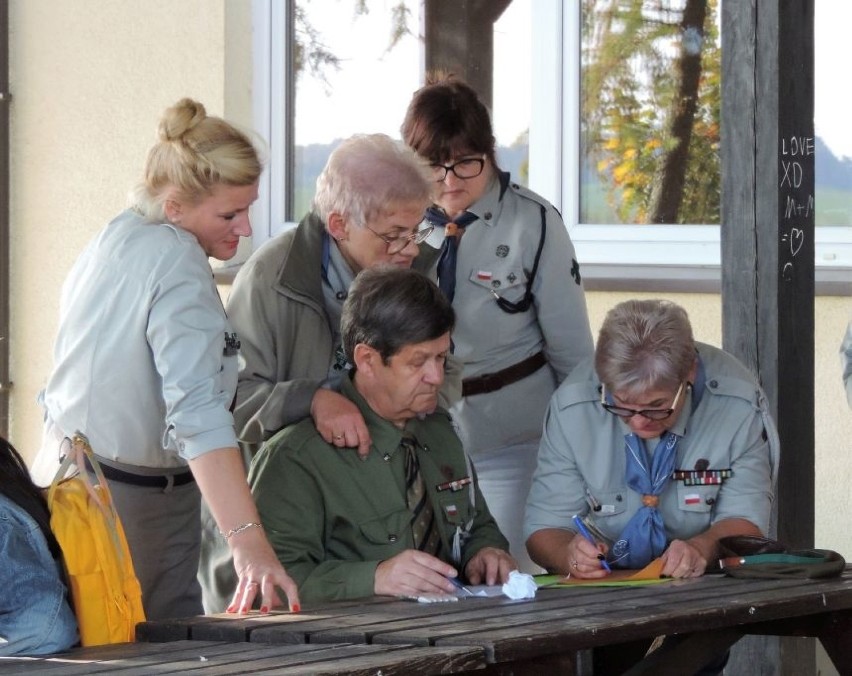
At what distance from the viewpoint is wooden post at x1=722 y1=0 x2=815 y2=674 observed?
376cm

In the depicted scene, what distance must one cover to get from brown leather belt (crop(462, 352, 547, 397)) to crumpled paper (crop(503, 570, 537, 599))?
1026 mm

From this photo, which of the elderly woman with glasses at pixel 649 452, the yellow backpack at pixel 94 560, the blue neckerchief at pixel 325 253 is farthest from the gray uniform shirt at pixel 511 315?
the yellow backpack at pixel 94 560

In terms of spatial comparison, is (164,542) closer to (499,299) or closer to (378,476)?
(378,476)

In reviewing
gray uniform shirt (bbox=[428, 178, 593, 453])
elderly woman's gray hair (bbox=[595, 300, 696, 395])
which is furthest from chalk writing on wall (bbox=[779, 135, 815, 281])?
gray uniform shirt (bbox=[428, 178, 593, 453])

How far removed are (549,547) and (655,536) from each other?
0.24m

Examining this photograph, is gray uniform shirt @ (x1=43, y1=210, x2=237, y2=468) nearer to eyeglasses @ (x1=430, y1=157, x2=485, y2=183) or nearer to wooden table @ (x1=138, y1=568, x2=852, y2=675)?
wooden table @ (x1=138, y1=568, x2=852, y2=675)

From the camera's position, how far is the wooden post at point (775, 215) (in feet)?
12.3

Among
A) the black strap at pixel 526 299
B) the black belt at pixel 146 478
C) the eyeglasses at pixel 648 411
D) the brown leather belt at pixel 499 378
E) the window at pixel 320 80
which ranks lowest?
the black belt at pixel 146 478

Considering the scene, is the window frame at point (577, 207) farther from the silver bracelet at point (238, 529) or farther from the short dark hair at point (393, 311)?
the silver bracelet at point (238, 529)

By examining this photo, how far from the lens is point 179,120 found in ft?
10.5

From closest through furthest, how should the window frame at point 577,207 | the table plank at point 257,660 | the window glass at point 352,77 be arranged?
the table plank at point 257,660
the window frame at point 577,207
the window glass at point 352,77

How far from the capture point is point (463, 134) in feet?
13.1

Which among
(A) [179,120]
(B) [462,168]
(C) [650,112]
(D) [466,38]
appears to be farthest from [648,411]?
(D) [466,38]

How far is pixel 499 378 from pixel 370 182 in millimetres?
749
